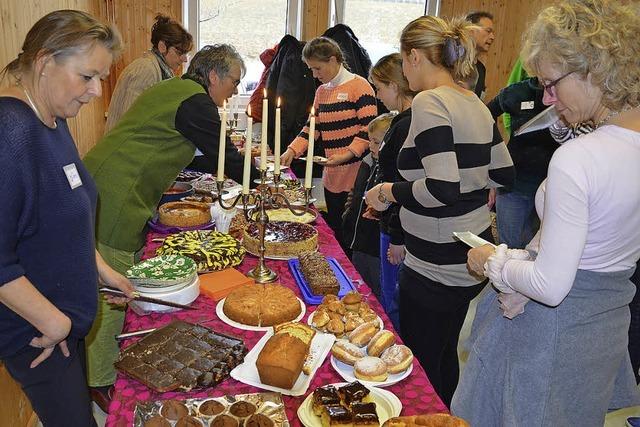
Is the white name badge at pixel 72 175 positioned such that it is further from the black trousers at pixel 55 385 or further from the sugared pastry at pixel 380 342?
the sugared pastry at pixel 380 342

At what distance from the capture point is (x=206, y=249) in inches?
78.0

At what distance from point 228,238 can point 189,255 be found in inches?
8.7

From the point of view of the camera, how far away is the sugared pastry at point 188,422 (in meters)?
1.09

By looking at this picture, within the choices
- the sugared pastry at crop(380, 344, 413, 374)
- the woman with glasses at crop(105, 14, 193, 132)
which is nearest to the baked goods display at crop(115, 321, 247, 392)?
the sugared pastry at crop(380, 344, 413, 374)

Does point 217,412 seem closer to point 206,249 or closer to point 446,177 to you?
point 206,249

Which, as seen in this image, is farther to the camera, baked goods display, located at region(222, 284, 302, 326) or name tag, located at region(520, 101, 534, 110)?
name tag, located at region(520, 101, 534, 110)

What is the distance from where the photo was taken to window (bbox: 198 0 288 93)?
17.7ft

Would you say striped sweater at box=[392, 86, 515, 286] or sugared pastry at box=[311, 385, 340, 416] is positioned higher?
striped sweater at box=[392, 86, 515, 286]

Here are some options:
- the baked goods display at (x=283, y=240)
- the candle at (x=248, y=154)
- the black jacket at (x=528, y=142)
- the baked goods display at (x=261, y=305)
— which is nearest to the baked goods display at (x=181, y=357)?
the baked goods display at (x=261, y=305)

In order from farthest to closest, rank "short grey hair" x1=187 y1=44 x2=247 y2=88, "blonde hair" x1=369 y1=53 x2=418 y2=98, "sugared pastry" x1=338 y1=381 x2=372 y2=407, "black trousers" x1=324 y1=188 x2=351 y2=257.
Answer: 1. "black trousers" x1=324 y1=188 x2=351 y2=257
2. "blonde hair" x1=369 y1=53 x2=418 y2=98
3. "short grey hair" x1=187 y1=44 x2=247 y2=88
4. "sugared pastry" x1=338 y1=381 x2=372 y2=407

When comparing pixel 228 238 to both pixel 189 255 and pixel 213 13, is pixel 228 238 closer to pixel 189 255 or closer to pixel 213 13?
pixel 189 255

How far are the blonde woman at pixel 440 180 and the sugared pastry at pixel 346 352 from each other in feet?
2.13

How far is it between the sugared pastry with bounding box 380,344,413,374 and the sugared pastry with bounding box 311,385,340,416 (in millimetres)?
205

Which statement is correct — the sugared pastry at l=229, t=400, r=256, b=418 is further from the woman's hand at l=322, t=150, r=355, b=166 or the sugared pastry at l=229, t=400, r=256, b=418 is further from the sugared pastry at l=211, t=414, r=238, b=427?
the woman's hand at l=322, t=150, r=355, b=166
